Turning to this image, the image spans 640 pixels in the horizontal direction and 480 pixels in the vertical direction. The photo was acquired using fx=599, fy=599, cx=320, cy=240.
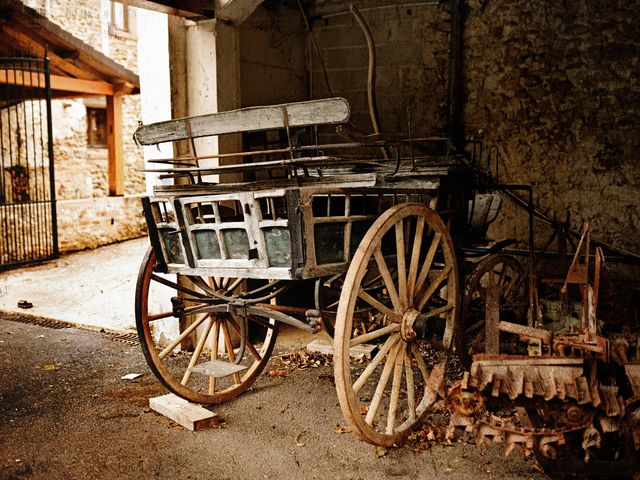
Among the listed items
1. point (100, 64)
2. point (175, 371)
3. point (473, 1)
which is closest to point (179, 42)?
point (175, 371)

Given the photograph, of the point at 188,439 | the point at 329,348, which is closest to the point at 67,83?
the point at 329,348

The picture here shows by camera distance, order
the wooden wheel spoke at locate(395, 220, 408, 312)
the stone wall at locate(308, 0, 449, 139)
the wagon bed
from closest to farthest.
Answer: the wagon bed → the wooden wheel spoke at locate(395, 220, 408, 312) → the stone wall at locate(308, 0, 449, 139)

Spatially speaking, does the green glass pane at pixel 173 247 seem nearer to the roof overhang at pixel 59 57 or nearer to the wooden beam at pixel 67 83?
the roof overhang at pixel 59 57

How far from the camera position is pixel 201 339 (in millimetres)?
4305

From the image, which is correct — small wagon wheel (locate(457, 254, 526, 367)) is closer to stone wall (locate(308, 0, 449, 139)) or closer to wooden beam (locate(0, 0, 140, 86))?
stone wall (locate(308, 0, 449, 139))

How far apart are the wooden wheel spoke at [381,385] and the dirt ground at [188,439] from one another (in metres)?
0.33

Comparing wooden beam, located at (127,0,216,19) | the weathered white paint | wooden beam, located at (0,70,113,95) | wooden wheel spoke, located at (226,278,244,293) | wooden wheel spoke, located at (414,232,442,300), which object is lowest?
wooden wheel spoke, located at (226,278,244,293)

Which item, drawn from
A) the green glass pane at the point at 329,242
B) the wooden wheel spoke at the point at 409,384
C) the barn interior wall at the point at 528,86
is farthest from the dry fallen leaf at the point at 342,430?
the barn interior wall at the point at 528,86

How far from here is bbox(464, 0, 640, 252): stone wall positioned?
630cm

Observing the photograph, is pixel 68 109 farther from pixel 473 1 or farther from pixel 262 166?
pixel 262 166

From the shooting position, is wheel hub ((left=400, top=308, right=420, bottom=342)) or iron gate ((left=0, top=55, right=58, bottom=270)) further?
iron gate ((left=0, top=55, right=58, bottom=270))

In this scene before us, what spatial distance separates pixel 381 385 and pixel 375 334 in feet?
0.95

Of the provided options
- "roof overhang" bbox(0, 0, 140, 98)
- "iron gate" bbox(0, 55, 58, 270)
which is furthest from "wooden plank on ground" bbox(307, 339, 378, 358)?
"roof overhang" bbox(0, 0, 140, 98)

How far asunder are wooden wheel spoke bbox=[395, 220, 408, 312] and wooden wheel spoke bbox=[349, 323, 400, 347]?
0.12 meters
